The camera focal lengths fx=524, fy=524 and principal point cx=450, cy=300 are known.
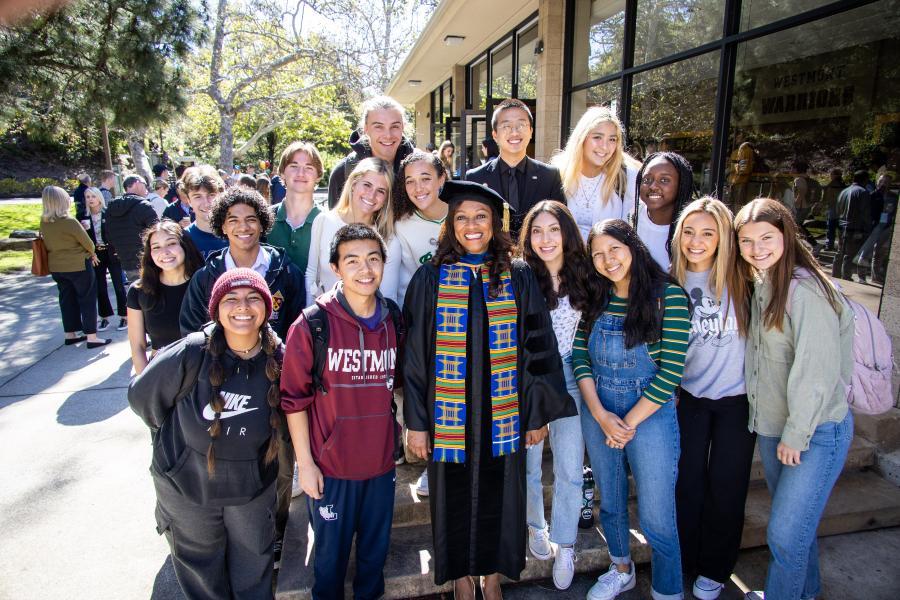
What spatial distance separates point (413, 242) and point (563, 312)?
87cm

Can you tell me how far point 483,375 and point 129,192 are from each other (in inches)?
258

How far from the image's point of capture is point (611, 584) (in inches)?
100.0

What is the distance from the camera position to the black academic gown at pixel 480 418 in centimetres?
229

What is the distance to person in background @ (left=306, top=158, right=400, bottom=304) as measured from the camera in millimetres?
2768

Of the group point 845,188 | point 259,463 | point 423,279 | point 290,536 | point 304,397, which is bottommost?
point 290,536

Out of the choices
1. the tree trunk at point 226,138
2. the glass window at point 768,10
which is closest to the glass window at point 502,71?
the glass window at point 768,10

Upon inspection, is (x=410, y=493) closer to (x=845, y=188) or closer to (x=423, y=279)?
(x=423, y=279)

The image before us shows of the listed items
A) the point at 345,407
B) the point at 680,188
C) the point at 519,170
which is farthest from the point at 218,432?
the point at 680,188

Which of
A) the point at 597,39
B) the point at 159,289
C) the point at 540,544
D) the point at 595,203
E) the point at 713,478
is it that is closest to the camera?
the point at 713,478

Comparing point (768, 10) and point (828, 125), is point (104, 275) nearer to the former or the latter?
point (768, 10)

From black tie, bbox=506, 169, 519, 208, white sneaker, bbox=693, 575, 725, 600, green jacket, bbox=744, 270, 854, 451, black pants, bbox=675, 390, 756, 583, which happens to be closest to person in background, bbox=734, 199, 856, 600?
green jacket, bbox=744, 270, 854, 451

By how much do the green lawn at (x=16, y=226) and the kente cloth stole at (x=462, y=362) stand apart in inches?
392

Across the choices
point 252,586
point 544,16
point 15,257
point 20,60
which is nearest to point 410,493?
point 252,586

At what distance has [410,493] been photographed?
9.91 ft
